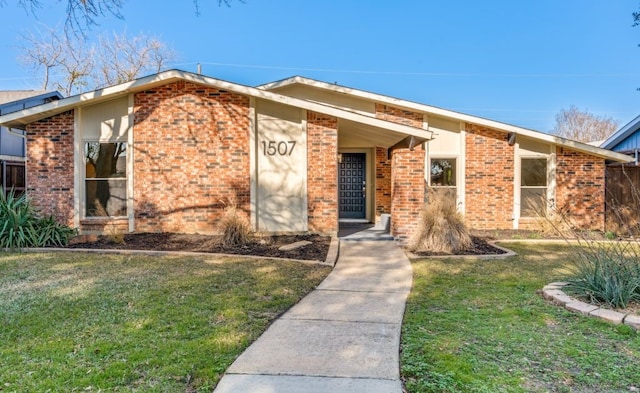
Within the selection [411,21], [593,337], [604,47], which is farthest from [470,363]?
[604,47]

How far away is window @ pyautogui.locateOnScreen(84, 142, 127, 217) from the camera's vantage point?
31.9 feet

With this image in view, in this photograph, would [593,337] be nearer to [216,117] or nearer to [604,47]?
[216,117]

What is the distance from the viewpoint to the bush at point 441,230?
7.96 metres

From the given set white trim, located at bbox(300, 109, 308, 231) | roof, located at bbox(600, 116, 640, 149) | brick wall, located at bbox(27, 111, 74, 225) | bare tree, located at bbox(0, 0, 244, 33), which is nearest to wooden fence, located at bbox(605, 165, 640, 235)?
roof, located at bbox(600, 116, 640, 149)

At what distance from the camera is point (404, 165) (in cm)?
908

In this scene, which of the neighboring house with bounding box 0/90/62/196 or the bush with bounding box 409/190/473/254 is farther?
the neighboring house with bounding box 0/90/62/196

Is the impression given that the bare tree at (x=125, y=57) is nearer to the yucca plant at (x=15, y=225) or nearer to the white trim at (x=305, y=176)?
the yucca plant at (x=15, y=225)

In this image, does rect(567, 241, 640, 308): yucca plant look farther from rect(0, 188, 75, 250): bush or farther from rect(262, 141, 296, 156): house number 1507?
rect(0, 188, 75, 250): bush

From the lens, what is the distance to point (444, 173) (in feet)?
38.9

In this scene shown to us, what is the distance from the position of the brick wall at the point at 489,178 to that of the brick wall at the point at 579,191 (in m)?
1.43

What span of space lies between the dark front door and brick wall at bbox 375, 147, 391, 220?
601 millimetres

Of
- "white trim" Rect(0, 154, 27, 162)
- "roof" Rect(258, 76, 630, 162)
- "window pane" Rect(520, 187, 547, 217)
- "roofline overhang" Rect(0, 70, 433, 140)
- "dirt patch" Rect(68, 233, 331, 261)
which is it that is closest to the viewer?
"dirt patch" Rect(68, 233, 331, 261)

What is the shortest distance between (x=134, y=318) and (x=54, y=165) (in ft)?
24.4

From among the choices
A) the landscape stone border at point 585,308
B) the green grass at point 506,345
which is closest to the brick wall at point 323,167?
the green grass at point 506,345
